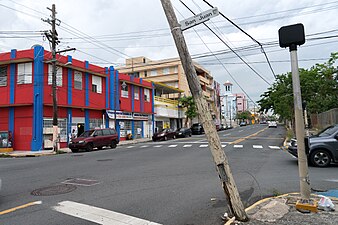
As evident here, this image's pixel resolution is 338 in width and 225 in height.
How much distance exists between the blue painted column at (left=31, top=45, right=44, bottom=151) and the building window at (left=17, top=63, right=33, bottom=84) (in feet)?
1.75

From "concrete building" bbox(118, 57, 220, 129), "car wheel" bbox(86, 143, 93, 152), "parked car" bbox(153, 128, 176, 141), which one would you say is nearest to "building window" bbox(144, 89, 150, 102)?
"parked car" bbox(153, 128, 176, 141)

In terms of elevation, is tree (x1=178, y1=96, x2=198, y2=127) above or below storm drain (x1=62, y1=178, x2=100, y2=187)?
above

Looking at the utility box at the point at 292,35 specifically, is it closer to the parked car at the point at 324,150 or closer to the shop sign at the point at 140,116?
the parked car at the point at 324,150

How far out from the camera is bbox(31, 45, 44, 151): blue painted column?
2141 centimetres

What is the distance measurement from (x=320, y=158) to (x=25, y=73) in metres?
21.6

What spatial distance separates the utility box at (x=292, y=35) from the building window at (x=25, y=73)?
21125mm

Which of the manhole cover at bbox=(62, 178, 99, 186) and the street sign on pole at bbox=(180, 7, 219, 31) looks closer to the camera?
the street sign on pole at bbox=(180, 7, 219, 31)

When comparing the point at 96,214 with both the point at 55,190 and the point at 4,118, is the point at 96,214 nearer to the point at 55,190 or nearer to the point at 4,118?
the point at 55,190

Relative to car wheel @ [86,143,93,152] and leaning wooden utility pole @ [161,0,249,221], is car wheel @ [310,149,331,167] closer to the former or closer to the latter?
leaning wooden utility pole @ [161,0,249,221]

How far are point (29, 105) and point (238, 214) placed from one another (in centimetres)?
2133

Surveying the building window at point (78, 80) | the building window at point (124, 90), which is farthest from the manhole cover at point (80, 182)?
the building window at point (124, 90)

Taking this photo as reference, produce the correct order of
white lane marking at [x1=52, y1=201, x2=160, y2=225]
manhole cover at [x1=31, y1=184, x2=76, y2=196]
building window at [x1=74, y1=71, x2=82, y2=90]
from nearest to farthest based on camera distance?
white lane marking at [x1=52, y1=201, x2=160, y2=225]
manhole cover at [x1=31, y1=184, x2=76, y2=196]
building window at [x1=74, y1=71, x2=82, y2=90]

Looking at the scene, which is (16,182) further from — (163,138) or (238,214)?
(163,138)

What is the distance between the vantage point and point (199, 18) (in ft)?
16.3
